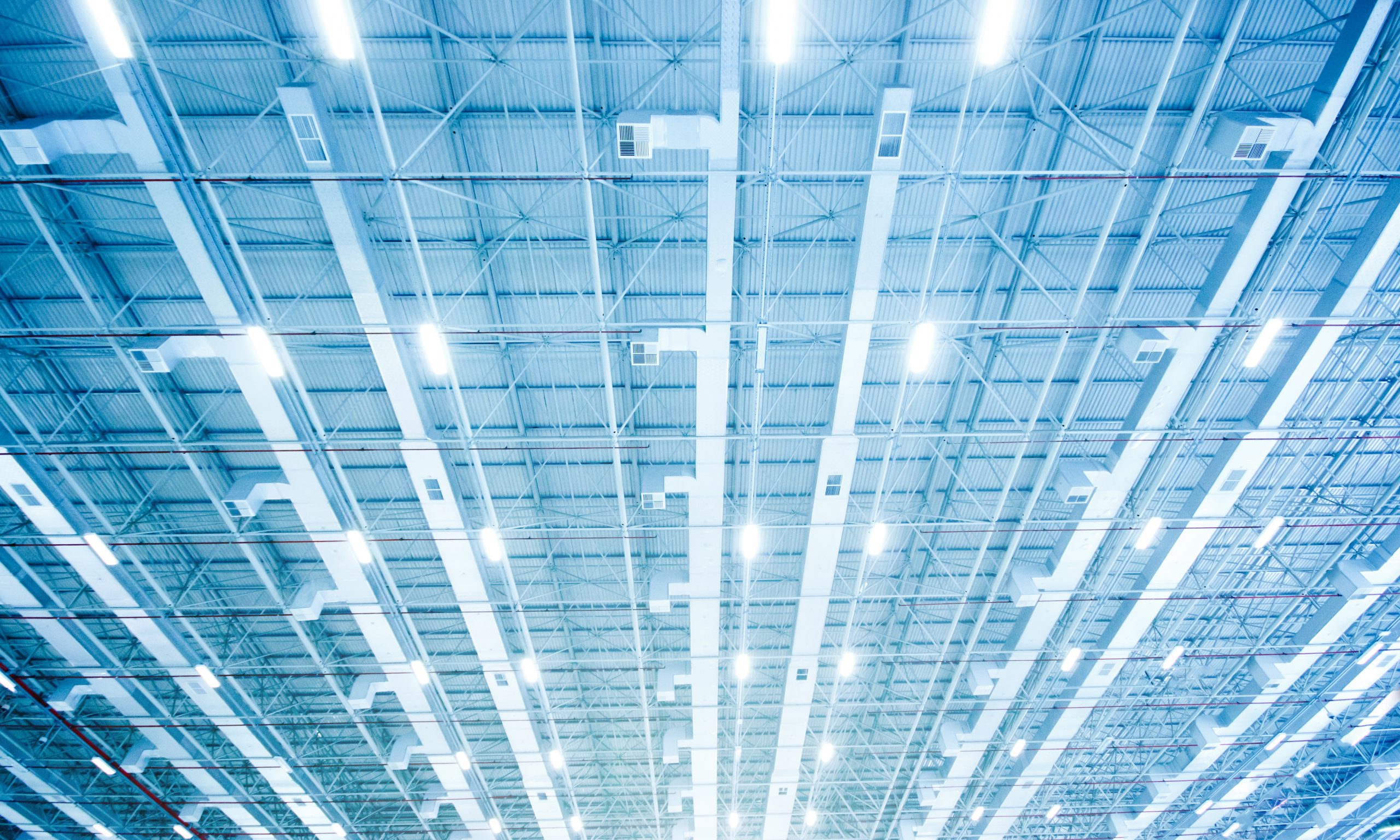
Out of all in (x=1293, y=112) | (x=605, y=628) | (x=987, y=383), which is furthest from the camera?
(x=605, y=628)

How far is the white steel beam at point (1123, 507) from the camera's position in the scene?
13.7 metres

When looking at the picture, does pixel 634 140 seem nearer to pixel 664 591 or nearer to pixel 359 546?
pixel 664 591

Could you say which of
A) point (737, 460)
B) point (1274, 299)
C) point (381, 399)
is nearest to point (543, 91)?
point (381, 399)

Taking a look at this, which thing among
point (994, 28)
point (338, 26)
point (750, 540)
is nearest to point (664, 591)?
point (750, 540)

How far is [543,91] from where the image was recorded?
14.5 m

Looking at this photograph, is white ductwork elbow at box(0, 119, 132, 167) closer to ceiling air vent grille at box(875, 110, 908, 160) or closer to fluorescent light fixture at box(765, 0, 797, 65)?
fluorescent light fixture at box(765, 0, 797, 65)

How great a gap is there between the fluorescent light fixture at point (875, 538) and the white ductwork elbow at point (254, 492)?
14860mm

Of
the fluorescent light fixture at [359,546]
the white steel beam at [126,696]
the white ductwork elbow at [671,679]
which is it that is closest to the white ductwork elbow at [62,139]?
the fluorescent light fixture at [359,546]

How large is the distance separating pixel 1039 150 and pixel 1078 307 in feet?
11.9

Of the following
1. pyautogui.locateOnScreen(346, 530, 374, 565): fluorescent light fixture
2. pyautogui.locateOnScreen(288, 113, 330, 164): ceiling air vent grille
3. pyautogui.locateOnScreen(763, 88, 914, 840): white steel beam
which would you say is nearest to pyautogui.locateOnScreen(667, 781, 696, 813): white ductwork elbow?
pyautogui.locateOnScreen(763, 88, 914, 840): white steel beam

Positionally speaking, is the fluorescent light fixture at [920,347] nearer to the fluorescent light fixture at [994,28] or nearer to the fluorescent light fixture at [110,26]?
the fluorescent light fixture at [994,28]

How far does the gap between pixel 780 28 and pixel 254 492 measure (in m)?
16.0

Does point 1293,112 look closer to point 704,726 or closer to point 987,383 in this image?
point 987,383

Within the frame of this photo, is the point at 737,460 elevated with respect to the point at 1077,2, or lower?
lower
